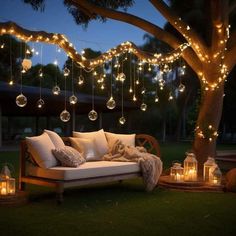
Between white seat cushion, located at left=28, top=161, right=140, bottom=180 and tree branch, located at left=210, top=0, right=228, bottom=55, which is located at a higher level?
tree branch, located at left=210, top=0, right=228, bottom=55

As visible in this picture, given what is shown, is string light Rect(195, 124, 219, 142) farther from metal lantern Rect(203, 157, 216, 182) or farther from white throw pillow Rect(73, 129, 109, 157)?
white throw pillow Rect(73, 129, 109, 157)

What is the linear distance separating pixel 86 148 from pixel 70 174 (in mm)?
1204

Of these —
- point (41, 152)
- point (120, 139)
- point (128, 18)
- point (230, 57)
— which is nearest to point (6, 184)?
point (41, 152)

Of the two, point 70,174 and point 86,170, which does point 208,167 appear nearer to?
point 86,170

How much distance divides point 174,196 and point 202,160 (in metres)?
1.93

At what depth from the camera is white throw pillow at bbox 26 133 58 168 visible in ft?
18.6

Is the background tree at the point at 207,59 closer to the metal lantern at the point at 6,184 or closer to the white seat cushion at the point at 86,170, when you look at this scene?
the white seat cushion at the point at 86,170

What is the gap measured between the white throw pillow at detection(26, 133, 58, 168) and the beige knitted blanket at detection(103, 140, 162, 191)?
1301mm

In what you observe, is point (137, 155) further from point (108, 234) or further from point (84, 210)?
point (108, 234)

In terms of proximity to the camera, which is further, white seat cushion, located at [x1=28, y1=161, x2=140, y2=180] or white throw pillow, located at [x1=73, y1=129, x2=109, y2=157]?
white throw pillow, located at [x1=73, y1=129, x2=109, y2=157]

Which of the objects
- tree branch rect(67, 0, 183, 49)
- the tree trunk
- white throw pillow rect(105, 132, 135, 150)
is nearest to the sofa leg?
white throw pillow rect(105, 132, 135, 150)

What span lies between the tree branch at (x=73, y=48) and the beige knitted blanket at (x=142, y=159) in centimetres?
159

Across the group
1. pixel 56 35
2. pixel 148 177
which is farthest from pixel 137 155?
pixel 56 35

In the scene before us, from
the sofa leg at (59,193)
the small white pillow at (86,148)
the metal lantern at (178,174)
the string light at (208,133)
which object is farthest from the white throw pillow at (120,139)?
the sofa leg at (59,193)
